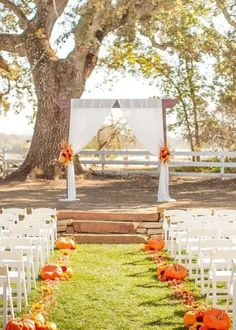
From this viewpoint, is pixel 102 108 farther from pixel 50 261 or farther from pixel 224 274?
pixel 224 274

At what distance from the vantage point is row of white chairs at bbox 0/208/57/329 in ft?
→ 22.9

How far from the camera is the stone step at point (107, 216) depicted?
13.5 m

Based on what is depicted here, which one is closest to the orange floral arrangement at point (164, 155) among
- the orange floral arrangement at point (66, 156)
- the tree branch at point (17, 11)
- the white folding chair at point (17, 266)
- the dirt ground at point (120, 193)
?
the dirt ground at point (120, 193)

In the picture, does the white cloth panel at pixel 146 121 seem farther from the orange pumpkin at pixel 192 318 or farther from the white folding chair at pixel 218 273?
the orange pumpkin at pixel 192 318

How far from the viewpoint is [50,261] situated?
34.7 ft

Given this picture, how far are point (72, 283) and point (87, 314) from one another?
64.2 inches

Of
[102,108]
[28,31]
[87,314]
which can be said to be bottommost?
[87,314]

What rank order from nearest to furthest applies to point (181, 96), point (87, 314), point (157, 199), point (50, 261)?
point (87, 314), point (50, 261), point (157, 199), point (181, 96)

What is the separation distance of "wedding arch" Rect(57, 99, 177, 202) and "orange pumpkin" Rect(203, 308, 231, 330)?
1033 centimetres

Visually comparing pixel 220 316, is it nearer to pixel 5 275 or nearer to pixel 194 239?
pixel 5 275

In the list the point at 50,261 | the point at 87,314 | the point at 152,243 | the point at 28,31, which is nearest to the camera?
the point at 87,314

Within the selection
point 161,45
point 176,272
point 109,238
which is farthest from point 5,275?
point 161,45

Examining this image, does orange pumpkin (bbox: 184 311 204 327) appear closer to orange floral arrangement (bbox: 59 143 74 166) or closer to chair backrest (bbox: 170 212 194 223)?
chair backrest (bbox: 170 212 194 223)

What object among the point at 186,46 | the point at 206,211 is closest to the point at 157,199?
the point at 206,211
